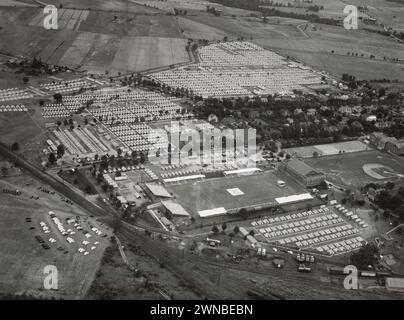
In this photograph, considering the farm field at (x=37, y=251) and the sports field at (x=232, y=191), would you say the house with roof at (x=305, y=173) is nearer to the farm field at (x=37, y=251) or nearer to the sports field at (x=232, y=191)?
the sports field at (x=232, y=191)

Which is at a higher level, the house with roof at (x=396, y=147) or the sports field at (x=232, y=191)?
the house with roof at (x=396, y=147)

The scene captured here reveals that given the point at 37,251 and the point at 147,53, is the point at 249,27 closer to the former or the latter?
the point at 147,53

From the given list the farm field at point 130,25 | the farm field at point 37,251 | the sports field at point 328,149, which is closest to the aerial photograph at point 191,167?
the farm field at point 37,251

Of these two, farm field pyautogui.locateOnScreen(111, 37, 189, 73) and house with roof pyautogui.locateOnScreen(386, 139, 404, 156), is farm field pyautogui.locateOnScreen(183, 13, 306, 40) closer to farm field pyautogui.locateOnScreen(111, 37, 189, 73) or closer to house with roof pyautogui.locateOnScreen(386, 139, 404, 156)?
farm field pyautogui.locateOnScreen(111, 37, 189, 73)

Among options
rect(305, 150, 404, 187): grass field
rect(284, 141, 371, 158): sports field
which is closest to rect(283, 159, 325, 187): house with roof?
rect(305, 150, 404, 187): grass field

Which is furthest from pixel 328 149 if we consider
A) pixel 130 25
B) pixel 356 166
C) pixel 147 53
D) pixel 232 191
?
pixel 130 25

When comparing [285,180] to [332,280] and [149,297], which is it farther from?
[149,297]
